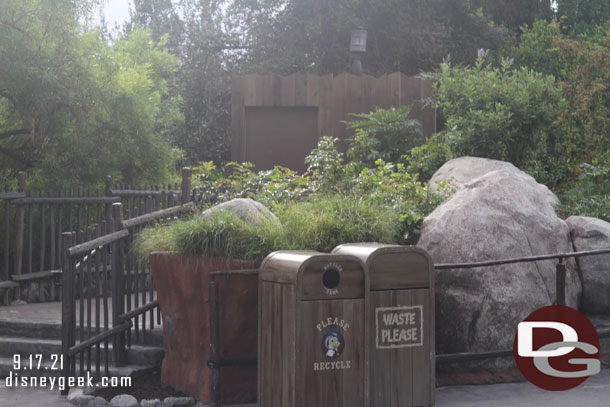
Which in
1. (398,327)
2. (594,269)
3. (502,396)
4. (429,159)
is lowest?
(502,396)

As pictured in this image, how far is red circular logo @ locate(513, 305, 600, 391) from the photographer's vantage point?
6.80 m

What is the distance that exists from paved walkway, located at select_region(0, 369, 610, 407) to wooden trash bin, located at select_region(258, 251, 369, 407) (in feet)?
3.64

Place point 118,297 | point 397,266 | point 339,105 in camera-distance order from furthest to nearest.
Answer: point 339,105, point 118,297, point 397,266

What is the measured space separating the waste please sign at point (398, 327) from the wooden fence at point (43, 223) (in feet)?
14.2

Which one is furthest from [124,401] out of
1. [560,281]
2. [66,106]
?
[66,106]

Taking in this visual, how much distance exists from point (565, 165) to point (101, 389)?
7973 mm

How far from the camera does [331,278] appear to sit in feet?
18.7

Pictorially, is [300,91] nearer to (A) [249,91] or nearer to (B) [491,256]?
Result: (A) [249,91]

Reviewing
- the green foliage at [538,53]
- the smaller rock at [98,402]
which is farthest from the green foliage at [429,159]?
the green foliage at [538,53]

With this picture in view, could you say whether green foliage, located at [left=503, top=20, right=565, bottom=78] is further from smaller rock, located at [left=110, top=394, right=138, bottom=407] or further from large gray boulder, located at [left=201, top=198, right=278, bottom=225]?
smaller rock, located at [left=110, top=394, right=138, bottom=407]

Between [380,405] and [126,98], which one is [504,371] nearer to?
[380,405]

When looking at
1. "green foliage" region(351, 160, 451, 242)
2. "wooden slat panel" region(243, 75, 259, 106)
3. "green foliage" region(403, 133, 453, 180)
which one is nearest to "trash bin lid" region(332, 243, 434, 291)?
"green foliage" region(351, 160, 451, 242)

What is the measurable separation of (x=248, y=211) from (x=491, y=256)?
2364 mm

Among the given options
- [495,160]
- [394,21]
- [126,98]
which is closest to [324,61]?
[394,21]
